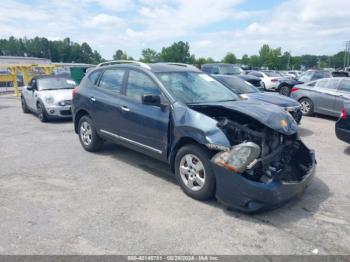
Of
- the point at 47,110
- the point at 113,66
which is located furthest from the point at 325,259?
the point at 47,110

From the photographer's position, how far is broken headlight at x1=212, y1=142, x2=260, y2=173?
353 centimetres

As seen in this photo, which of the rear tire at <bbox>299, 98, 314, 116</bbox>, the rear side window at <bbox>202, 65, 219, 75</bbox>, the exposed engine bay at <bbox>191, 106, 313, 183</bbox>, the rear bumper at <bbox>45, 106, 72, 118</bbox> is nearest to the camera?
the exposed engine bay at <bbox>191, 106, 313, 183</bbox>

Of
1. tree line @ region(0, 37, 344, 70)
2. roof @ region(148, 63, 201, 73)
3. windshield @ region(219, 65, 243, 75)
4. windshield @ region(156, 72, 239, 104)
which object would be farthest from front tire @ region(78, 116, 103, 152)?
tree line @ region(0, 37, 344, 70)

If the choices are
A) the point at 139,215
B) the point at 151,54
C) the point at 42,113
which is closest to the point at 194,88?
the point at 139,215

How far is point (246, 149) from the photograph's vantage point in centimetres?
358

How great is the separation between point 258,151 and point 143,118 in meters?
1.87

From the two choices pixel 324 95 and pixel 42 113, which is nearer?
pixel 42 113

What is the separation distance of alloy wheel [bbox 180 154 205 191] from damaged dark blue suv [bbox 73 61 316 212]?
13 mm

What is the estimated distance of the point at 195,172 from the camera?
4.04 m

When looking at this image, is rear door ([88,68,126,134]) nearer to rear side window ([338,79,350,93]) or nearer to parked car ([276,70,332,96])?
rear side window ([338,79,350,93])

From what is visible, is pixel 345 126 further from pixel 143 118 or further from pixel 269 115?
pixel 143 118

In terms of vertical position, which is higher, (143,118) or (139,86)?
(139,86)

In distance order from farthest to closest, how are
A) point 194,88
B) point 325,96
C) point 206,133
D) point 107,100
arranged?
point 325,96 < point 107,100 < point 194,88 < point 206,133

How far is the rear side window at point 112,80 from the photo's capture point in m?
5.38
